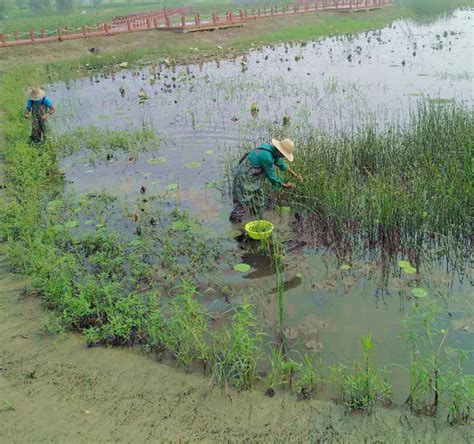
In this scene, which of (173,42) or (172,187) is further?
(173,42)

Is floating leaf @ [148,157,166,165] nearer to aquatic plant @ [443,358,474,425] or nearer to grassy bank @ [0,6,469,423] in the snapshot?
grassy bank @ [0,6,469,423]

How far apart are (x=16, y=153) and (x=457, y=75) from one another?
43.2 feet

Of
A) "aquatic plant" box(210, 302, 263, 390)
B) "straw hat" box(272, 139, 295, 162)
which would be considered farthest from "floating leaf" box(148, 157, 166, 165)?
"aquatic plant" box(210, 302, 263, 390)

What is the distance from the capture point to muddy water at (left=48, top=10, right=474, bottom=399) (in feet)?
15.5

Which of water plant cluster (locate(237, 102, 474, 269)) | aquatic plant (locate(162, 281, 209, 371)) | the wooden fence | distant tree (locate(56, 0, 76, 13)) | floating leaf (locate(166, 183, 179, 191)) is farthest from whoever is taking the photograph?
distant tree (locate(56, 0, 76, 13))

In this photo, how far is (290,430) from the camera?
350 centimetres

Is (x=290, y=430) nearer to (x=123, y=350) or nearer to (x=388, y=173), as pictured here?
(x=123, y=350)

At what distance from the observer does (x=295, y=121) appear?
438 inches

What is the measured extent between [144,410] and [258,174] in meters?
3.62

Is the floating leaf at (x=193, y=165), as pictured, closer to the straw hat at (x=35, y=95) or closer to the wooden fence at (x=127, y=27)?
the straw hat at (x=35, y=95)

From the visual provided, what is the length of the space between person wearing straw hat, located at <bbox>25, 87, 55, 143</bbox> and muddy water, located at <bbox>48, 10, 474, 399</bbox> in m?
0.93

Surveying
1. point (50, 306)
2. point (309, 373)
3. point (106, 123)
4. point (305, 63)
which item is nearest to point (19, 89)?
point (106, 123)

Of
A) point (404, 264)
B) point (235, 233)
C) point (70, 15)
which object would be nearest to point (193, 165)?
point (235, 233)

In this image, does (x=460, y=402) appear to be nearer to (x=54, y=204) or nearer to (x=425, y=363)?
(x=425, y=363)
